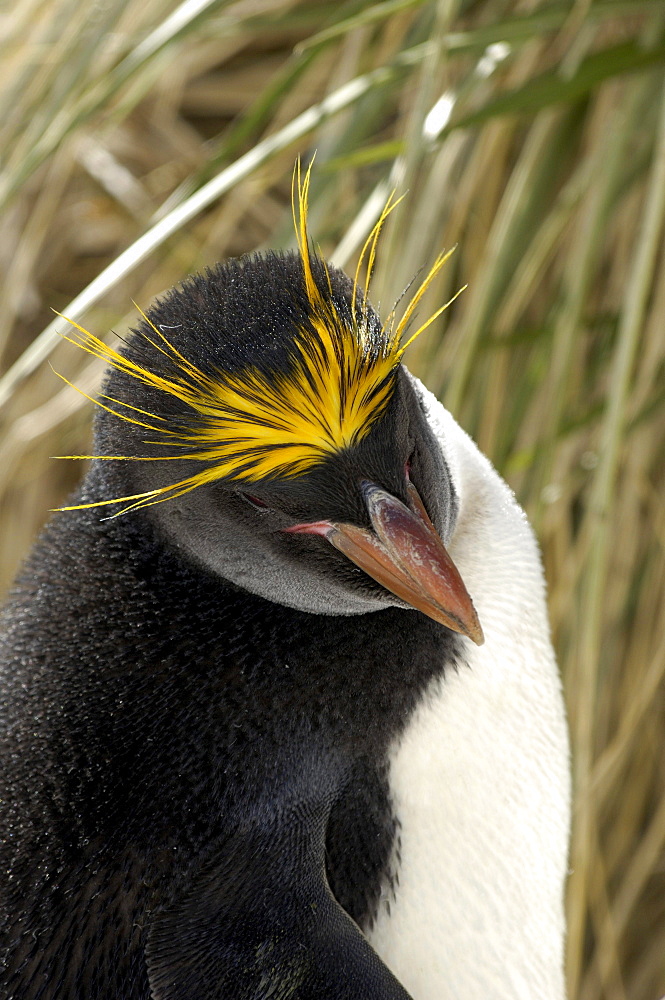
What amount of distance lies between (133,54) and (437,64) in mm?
454

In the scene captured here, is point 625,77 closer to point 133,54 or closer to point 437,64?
point 437,64

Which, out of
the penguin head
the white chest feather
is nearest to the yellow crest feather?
the penguin head

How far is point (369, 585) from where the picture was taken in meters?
0.96

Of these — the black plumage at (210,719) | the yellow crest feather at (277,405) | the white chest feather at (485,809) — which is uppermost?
the yellow crest feather at (277,405)

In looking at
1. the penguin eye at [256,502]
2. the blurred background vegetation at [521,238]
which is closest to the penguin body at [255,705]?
the penguin eye at [256,502]

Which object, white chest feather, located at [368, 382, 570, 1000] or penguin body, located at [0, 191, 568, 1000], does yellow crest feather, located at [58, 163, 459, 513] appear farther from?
white chest feather, located at [368, 382, 570, 1000]

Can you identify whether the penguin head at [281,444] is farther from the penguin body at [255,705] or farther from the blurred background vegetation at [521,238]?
the blurred background vegetation at [521,238]

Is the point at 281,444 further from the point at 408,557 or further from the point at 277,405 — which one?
the point at 408,557

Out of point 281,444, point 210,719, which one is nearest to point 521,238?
point 281,444

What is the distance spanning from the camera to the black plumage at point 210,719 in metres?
0.91

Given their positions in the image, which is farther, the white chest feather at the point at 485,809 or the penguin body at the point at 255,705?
the white chest feather at the point at 485,809

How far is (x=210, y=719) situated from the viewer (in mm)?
960

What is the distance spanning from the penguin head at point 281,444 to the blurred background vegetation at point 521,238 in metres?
0.41

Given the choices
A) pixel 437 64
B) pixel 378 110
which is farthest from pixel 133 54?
pixel 437 64
